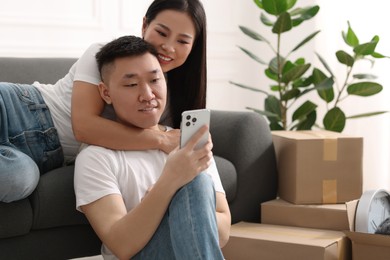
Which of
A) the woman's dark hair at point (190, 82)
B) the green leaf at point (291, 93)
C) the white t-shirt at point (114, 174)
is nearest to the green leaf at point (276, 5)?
the green leaf at point (291, 93)

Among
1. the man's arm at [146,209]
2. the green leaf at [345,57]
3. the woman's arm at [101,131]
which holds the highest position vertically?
the green leaf at [345,57]

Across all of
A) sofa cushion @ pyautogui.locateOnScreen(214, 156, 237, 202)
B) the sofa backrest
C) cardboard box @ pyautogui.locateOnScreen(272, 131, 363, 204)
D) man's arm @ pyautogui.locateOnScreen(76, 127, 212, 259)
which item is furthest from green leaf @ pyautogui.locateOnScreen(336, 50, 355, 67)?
man's arm @ pyautogui.locateOnScreen(76, 127, 212, 259)

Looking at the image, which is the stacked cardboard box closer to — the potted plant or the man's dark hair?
the potted plant

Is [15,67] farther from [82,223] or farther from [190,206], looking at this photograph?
[190,206]

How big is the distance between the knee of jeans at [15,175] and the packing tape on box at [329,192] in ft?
3.55

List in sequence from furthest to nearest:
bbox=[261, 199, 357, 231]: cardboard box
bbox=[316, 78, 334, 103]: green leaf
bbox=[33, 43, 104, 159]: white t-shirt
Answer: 1. bbox=[316, 78, 334, 103]: green leaf
2. bbox=[261, 199, 357, 231]: cardboard box
3. bbox=[33, 43, 104, 159]: white t-shirt

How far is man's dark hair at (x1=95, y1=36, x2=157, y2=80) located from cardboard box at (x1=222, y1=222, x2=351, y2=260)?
2.39 ft

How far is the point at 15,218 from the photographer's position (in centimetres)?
174

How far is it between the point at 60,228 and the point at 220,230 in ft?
1.68

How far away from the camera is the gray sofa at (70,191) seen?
1785mm

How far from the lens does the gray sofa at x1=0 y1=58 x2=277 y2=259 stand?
1.79 meters

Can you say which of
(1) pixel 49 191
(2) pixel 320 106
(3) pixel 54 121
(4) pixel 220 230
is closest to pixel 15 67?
(3) pixel 54 121

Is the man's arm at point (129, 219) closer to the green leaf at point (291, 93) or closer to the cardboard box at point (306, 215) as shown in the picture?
the cardboard box at point (306, 215)

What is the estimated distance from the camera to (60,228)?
1881 mm
